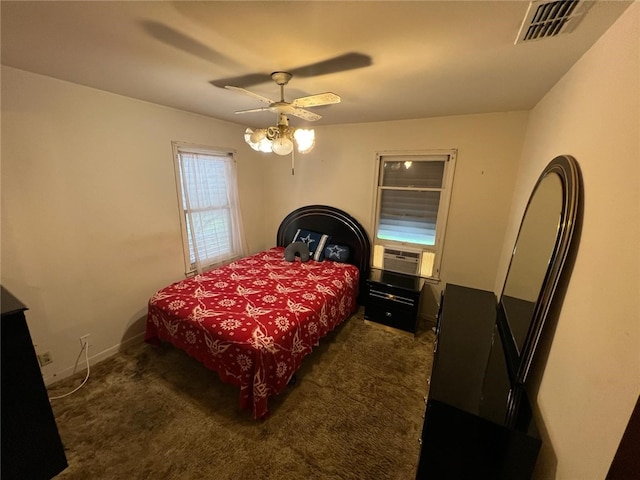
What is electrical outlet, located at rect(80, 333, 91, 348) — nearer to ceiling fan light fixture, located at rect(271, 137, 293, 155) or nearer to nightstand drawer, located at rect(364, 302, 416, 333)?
ceiling fan light fixture, located at rect(271, 137, 293, 155)

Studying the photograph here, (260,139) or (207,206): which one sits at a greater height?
(260,139)

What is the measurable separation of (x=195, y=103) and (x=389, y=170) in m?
2.26

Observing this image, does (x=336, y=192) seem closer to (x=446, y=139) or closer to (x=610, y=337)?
(x=446, y=139)

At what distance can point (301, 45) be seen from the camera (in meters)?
1.33

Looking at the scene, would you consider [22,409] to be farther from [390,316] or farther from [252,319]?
[390,316]

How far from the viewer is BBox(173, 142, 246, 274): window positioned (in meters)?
2.96

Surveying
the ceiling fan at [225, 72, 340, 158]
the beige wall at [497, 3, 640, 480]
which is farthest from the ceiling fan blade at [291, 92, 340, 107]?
the beige wall at [497, 3, 640, 480]

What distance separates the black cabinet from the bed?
87 cm

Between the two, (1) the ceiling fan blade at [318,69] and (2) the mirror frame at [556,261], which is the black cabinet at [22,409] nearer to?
(1) the ceiling fan blade at [318,69]

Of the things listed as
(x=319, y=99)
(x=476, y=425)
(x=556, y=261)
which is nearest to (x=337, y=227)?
(x=319, y=99)

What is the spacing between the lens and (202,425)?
179cm

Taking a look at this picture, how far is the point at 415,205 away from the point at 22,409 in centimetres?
341

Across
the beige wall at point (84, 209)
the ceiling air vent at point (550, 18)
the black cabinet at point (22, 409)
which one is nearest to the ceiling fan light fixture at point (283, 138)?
the ceiling air vent at point (550, 18)

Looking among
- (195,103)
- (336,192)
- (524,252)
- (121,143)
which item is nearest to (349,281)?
(336,192)
